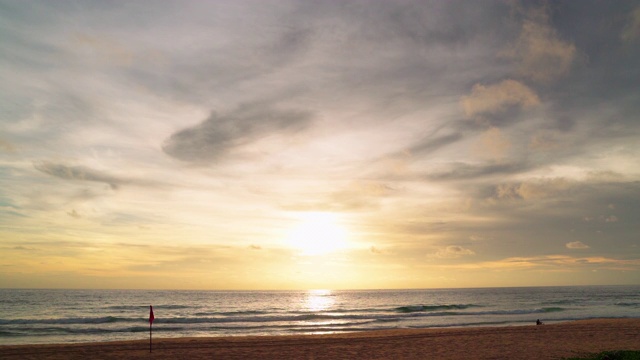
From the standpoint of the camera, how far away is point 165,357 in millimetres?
22531

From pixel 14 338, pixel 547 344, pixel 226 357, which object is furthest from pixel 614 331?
pixel 14 338

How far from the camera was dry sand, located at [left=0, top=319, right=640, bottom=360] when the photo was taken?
22.6 m

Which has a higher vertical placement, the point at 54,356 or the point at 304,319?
the point at 54,356

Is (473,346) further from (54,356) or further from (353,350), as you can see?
(54,356)

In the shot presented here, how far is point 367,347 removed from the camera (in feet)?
84.3

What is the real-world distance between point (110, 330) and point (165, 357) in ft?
80.1

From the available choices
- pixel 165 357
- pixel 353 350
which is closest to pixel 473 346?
pixel 353 350

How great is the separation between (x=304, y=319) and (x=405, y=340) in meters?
28.7

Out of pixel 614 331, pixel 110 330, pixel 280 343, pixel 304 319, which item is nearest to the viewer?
pixel 280 343

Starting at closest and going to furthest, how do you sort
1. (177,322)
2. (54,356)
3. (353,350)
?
(54,356), (353,350), (177,322)

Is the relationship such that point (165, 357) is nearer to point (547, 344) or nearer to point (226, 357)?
point (226, 357)

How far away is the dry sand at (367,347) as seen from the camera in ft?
74.2

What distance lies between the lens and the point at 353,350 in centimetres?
2452

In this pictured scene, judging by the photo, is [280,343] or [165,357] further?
[280,343]
